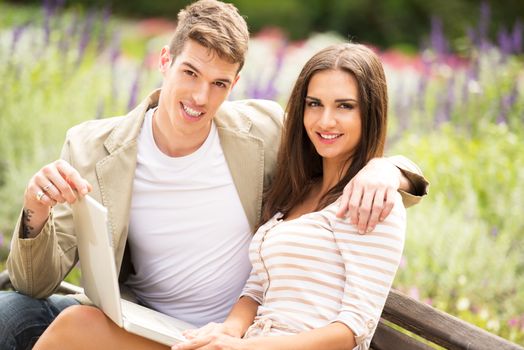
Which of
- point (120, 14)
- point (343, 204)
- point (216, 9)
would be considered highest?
point (216, 9)

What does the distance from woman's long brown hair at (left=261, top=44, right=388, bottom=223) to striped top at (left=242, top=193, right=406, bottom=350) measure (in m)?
0.17

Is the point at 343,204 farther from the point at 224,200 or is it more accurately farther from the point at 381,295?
the point at 224,200

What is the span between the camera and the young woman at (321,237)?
7.20ft

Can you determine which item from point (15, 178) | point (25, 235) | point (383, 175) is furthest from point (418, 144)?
point (25, 235)

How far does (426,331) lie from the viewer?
2.29m

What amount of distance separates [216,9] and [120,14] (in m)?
11.9

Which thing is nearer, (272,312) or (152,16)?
(272,312)

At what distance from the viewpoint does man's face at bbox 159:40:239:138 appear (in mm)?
2623

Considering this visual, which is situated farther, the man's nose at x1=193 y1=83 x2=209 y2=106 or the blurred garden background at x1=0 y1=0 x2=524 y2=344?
the blurred garden background at x1=0 y1=0 x2=524 y2=344

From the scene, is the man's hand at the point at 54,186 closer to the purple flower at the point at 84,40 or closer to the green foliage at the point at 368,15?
the purple flower at the point at 84,40

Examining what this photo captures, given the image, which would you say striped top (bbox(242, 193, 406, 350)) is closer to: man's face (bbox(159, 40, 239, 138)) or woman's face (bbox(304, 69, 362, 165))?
woman's face (bbox(304, 69, 362, 165))

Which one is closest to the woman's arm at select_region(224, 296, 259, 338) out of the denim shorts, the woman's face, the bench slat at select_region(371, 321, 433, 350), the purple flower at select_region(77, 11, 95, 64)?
the bench slat at select_region(371, 321, 433, 350)

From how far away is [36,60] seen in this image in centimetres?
519

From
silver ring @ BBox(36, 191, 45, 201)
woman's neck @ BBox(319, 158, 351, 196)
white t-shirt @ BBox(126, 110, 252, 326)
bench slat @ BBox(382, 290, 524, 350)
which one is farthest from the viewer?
white t-shirt @ BBox(126, 110, 252, 326)
